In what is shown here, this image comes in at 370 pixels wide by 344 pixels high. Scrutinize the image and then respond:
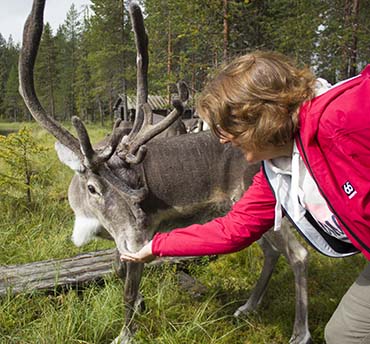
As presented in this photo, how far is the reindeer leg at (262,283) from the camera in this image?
403 cm

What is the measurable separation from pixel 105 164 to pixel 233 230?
1.36m

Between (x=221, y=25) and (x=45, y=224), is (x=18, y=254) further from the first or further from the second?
(x=221, y=25)

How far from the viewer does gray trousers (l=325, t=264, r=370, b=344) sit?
196cm

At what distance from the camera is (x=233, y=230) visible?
2307mm

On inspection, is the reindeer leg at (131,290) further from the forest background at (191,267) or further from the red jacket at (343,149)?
the red jacket at (343,149)

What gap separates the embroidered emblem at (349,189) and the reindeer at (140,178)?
68.8 inches

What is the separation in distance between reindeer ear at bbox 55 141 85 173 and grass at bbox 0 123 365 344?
117cm

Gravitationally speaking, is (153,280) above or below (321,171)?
below

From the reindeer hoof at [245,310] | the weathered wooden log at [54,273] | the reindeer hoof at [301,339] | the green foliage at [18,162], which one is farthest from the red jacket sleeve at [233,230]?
the green foliage at [18,162]

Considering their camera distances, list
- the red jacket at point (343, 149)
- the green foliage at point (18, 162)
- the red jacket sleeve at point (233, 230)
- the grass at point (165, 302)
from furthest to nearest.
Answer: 1. the green foliage at point (18, 162)
2. the grass at point (165, 302)
3. the red jacket sleeve at point (233, 230)
4. the red jacket at point (343, 149)

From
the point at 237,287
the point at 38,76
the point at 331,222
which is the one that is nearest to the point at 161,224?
the point at 237,287

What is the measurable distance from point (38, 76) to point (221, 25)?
41.6 metres

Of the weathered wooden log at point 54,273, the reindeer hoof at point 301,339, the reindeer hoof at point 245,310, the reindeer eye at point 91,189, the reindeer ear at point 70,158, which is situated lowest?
the reindeer hoof at point 245,310

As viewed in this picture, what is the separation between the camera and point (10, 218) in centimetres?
587
